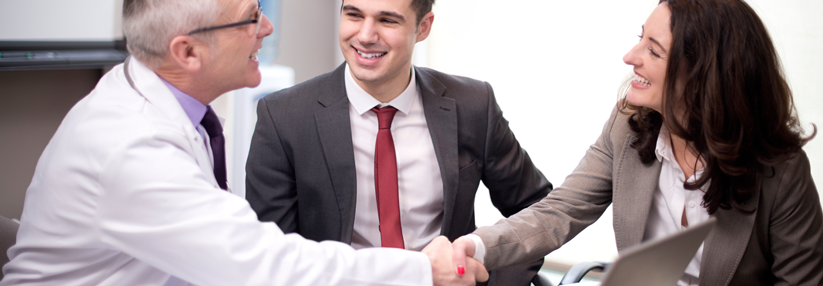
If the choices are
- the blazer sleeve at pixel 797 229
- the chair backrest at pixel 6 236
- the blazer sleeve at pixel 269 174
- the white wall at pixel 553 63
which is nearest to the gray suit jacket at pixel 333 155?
the blazer sleeve at pixel 269 174

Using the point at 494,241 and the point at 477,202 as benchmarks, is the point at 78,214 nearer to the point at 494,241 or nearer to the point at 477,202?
the point at 494,241

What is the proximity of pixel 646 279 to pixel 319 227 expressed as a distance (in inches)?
39.7

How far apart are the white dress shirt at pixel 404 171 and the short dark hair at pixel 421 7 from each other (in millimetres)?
203

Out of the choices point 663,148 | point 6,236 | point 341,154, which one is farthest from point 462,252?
point 6,236

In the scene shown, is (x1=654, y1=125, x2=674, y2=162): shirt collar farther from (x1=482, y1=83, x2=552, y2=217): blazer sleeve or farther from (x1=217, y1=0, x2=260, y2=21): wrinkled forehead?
(x1=217, y1=0, x2=260, y2=21): wrinkled forehead

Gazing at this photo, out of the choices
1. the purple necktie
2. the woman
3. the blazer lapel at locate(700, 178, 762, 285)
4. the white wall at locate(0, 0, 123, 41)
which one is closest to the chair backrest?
the purple necktie

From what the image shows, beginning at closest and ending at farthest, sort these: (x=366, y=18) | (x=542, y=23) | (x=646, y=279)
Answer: (x=646, y=279) < (x=366, y=18) < (x=542, y=23)

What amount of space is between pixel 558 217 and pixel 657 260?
68 cm

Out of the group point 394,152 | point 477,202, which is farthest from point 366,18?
point 477,202

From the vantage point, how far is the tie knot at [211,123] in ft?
4.53

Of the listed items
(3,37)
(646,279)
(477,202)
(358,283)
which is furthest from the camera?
(477,202)

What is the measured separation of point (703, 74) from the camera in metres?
1.32

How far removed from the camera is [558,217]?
1624mm

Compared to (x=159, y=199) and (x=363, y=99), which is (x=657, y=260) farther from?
(x=363, y=99)
